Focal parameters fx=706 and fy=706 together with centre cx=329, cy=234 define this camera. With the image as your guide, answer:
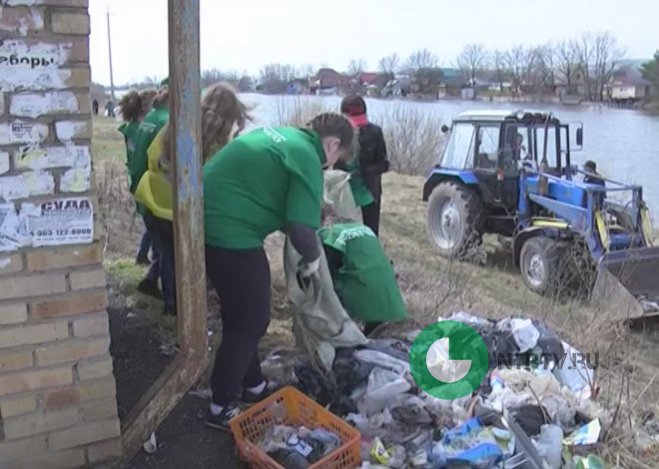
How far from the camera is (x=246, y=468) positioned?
3059 millimetres

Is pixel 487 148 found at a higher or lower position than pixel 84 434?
higher

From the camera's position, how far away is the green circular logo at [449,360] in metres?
3.72

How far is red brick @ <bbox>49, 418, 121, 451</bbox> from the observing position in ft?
8.98

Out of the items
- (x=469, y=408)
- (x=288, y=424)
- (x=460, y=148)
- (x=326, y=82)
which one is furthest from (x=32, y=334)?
(x=326, y=82)

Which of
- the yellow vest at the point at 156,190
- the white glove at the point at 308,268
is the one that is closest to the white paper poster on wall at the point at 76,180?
the white glove at the point at 308,268

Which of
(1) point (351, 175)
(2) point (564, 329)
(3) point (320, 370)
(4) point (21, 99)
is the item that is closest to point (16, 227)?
(4) point (21, 99)

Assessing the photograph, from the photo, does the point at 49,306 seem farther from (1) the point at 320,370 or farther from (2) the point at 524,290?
(2) the point at 524,290

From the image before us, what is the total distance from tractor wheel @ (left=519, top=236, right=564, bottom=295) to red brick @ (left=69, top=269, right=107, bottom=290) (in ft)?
20.7

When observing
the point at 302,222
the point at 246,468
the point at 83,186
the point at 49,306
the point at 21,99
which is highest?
the point at 21,99

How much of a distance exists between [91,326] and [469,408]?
72.5 inches

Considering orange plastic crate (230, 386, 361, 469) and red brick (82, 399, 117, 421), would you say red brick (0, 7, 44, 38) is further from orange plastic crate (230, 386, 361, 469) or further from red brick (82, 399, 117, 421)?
orange plastic crate (230, 386, 361, 469)

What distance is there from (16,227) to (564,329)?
425 cm

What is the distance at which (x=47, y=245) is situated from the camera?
8.51 ft

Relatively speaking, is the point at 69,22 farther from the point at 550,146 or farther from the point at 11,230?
the point at 550,146
